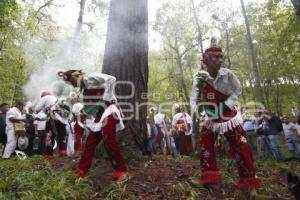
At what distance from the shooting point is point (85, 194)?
4.59m

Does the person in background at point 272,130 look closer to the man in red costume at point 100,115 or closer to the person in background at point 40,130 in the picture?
the person in background at point 40,130

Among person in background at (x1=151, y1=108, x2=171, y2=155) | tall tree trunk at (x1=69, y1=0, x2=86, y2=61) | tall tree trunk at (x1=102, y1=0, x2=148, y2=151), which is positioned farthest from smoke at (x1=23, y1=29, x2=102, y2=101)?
tall tree trunk at (x1=102, y1=0, x2=148, y2=151)

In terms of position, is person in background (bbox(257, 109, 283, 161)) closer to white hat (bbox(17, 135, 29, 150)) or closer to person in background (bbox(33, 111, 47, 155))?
person in background (bbox(33, 111, 47, 155))

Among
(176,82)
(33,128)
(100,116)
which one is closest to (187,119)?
(33,128)

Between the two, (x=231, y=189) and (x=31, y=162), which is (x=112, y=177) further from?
(x=31, y=162)

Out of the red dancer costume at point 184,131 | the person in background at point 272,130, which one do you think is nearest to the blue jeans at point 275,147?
the person in background at point 272,130

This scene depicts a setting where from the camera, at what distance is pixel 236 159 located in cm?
483

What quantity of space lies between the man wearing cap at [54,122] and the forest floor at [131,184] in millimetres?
2025

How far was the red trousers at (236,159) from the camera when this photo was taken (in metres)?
4.75

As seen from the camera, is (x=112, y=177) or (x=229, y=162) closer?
(x=112, y=177)

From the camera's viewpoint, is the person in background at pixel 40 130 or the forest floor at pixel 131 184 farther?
the person in background at pixel 40 130

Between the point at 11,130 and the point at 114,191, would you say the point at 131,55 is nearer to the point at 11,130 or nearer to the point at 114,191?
the point at 114,191

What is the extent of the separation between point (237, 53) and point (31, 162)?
24.7 meters

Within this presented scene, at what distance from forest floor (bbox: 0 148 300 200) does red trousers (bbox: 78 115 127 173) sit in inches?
7.4
